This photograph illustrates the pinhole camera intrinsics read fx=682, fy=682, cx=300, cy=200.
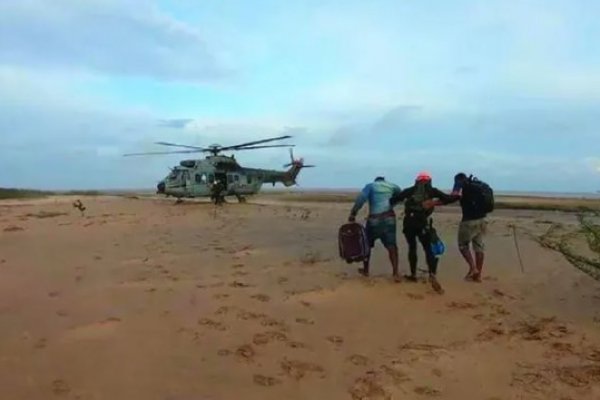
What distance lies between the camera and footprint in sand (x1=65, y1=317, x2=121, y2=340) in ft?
23.7

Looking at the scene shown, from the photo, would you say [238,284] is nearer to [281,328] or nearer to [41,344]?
[281,328]

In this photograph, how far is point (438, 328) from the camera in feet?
27.0

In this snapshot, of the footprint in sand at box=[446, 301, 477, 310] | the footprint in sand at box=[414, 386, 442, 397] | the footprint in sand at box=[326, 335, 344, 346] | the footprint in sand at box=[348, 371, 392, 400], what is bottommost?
the footprint in sand at box=[414, 386, 442, 397]

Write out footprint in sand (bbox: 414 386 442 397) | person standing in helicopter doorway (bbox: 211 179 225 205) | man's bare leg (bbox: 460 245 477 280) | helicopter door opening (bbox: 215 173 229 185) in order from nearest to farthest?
footprint in sand (bbox: 414 386 442 397), man's bare leg (bbox: 460 245 477 280), person standing in helicopter doorway (bbox: 211 179 225 205), helicopter door opening (bbox: 215 173 229 185)

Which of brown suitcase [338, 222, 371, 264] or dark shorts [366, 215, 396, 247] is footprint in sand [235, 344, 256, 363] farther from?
dark shorts [366, 215, 396, 247]

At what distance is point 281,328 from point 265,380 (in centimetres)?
164

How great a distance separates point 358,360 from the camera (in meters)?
6.82

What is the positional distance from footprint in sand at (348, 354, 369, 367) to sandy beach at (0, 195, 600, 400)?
0.02 meters

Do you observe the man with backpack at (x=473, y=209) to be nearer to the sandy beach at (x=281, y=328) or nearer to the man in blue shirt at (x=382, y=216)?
the sandy beach at (x=281, y=328)

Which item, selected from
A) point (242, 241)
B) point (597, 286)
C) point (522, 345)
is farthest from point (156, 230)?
point (522, 345)

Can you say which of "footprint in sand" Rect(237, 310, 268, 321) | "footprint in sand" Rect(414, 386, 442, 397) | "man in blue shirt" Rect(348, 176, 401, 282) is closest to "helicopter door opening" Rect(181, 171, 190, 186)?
"man in blue shirt" Rect(348, 176, 401, 282)

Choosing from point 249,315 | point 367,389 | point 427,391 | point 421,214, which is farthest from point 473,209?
point 367,389

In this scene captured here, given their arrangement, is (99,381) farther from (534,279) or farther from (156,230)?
(156,230)

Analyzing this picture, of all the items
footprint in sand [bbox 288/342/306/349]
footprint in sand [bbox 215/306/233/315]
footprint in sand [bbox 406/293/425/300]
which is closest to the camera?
footprint in sand [bbox 288/342/306/349]
